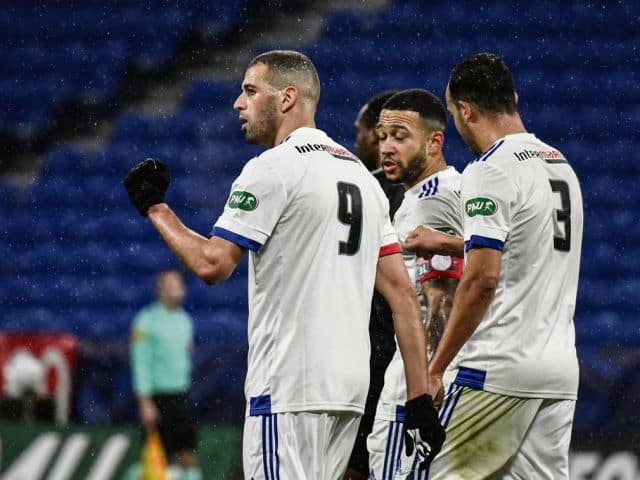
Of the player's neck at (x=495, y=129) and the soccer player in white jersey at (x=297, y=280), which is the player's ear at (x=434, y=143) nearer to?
the player's neck at (x=495, y=129)

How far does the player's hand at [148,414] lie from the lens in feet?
31.9

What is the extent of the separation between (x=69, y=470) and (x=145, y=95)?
5661 millimetres

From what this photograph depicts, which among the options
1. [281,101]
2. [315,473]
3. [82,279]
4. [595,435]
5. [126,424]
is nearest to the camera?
[315,473]

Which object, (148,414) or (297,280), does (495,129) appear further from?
(148,414)

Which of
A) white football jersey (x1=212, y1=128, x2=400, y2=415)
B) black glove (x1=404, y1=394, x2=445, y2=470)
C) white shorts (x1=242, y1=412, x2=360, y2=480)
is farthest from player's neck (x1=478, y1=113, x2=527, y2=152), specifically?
white shorts (x1=242, y1=412, x2=360, y2=480)

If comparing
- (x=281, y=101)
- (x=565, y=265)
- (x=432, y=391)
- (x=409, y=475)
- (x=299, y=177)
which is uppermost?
(x=281, y=101)

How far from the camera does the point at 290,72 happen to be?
398 centimetres

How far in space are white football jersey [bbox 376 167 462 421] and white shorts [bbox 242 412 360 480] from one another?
39.0 inches

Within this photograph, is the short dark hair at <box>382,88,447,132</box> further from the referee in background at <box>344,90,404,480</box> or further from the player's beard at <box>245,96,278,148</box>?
the player's beard at <box>245,96,278,148</box>

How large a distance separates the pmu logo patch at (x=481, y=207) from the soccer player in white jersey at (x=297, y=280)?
44 centimetres

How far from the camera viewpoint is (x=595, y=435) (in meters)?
8.15

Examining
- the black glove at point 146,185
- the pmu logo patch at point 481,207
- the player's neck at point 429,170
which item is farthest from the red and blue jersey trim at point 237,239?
the player's neck at point 429,170

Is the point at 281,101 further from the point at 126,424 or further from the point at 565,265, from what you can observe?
the point at 126,424

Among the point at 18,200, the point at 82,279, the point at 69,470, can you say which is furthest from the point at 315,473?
the point at 18,200
